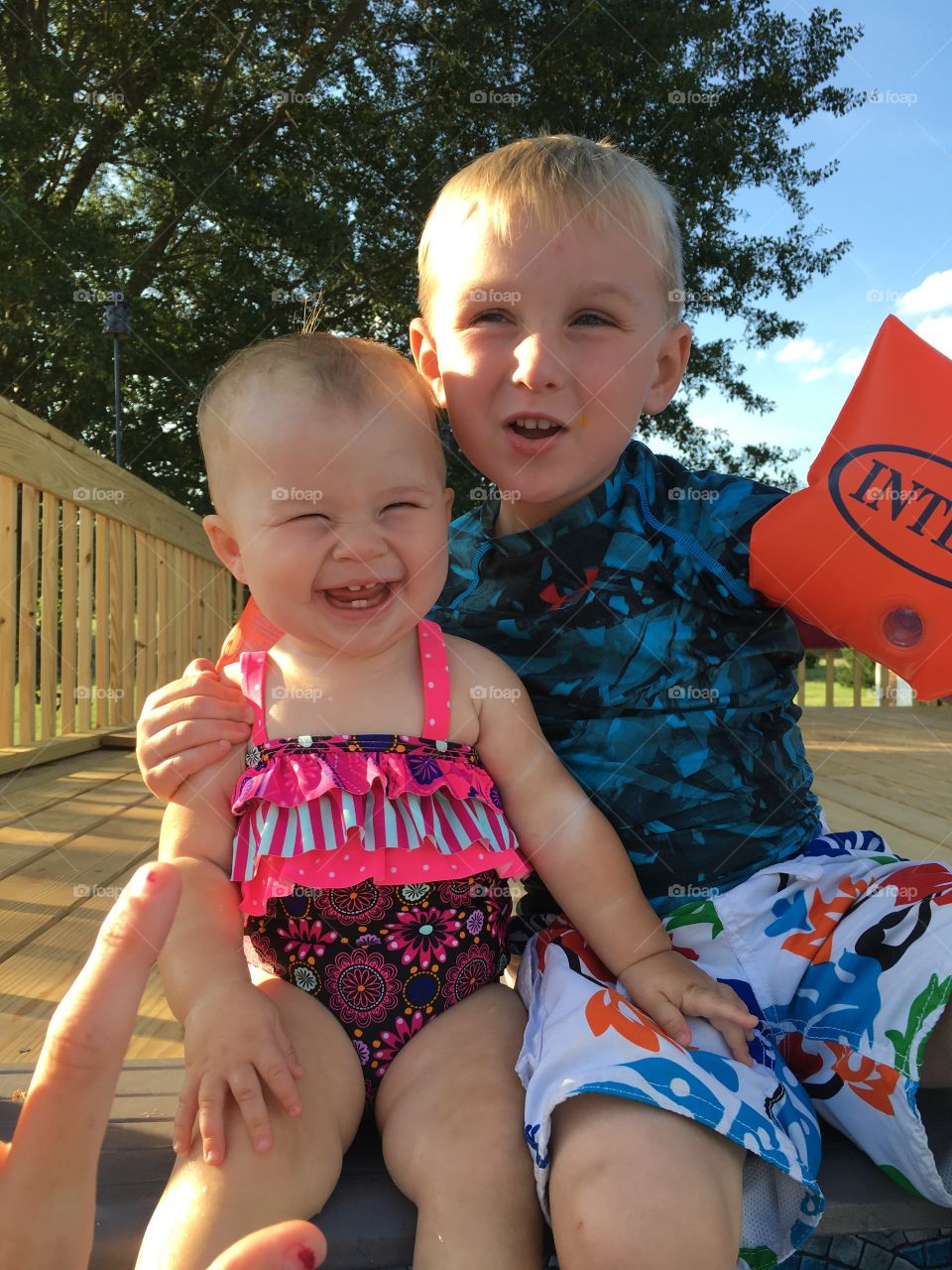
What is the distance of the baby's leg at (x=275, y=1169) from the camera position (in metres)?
0.90

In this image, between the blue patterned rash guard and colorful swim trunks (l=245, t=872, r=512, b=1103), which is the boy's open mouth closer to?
the blue patterned rash guard

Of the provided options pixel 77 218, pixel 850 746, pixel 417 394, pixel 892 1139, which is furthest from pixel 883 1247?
pixel 77 218

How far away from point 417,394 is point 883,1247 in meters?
1.05

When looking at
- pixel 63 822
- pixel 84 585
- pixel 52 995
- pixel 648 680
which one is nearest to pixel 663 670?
pixel 648 680

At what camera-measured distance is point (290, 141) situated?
8.34 meters

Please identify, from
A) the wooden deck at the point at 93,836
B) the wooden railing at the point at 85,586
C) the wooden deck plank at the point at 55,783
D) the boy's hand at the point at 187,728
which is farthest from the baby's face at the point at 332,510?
the wooden railing at the point at 85,586

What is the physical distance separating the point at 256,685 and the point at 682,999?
61 centimetres

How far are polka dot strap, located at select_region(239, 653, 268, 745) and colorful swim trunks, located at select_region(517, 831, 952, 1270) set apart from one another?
44 cm

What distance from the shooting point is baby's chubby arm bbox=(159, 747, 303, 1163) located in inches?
37.8

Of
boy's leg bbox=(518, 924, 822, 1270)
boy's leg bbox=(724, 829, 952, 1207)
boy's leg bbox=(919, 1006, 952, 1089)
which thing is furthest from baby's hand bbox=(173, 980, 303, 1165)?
boy's leg bbox=(919, 1006, 952, 1089)

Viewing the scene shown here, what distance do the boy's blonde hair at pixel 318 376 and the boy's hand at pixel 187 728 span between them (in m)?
0.23

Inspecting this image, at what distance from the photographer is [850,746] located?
5395 mm

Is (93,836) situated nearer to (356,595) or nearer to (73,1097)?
(356,595)

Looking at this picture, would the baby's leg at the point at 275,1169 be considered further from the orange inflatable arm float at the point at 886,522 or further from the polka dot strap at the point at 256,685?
the orange inflatable arm float at the point at 886,522
